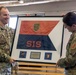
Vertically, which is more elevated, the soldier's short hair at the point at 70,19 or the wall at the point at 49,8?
the wall at the point at 49,8

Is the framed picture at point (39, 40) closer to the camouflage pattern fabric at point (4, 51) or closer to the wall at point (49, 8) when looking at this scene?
the camouflage pattern fabric at point (4, 51)

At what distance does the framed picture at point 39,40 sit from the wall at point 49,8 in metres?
3.51

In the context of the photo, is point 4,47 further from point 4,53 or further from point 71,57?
point 71,57

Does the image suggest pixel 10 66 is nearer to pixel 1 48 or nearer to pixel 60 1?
pixel 1 48

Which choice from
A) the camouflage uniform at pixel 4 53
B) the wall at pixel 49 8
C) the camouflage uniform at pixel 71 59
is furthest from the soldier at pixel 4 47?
the wall at pixel 49 8

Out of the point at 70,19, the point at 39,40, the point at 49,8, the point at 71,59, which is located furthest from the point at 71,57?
the point at 49,8

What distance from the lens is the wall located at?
20.7 feet

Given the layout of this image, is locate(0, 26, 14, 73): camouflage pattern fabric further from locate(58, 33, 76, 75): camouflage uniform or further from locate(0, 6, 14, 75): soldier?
locate(58, 33, 76, 75): camouflage uniform

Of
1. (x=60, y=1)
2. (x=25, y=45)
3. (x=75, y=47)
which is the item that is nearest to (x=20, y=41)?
(x=25, y=45)

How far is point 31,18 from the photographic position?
303cm

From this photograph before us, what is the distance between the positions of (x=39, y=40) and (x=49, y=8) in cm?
400

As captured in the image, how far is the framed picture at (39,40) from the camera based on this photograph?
272 centimetres

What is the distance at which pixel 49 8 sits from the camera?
668 centimetres

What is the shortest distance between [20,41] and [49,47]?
473 mm
